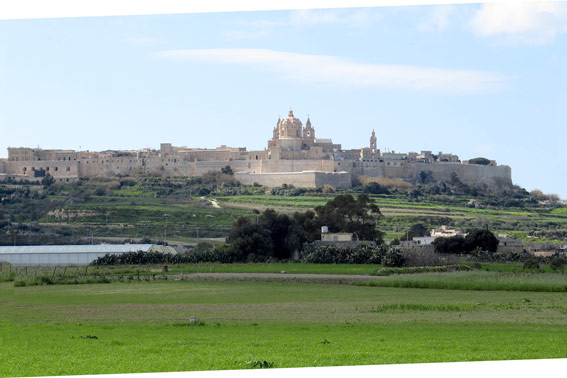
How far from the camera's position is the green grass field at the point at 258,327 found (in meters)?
8.26

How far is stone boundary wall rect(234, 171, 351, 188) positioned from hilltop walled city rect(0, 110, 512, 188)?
2.2 inches

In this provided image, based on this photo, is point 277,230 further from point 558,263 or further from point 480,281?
point 480,281

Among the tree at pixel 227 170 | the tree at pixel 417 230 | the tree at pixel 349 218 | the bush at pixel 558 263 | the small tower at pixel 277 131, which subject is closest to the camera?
the bush at pixel 558 263

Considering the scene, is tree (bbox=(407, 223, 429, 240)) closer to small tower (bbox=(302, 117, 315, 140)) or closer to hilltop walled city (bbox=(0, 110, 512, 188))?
hilltop walled city (bbox=(0, 110, 512, 188))

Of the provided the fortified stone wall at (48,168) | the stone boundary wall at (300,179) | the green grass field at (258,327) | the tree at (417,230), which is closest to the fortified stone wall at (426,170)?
the stone boundary wall at (300,179)

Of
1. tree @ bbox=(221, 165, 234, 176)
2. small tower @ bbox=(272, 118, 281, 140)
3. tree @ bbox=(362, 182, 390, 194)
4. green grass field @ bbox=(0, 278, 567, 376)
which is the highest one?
small tower @ bbox=(272, 118, 281, 140)

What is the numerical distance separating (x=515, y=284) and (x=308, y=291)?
3.91 meters

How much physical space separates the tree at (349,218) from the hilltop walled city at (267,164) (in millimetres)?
20355

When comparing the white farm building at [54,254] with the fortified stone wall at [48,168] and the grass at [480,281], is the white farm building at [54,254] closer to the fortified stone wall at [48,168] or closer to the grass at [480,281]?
the grass at [480,281]

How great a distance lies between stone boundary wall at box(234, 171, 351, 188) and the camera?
5053 cm

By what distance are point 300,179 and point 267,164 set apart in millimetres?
3762

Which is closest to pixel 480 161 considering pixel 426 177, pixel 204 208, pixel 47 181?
pixel 426 177

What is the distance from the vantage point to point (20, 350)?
8805mm

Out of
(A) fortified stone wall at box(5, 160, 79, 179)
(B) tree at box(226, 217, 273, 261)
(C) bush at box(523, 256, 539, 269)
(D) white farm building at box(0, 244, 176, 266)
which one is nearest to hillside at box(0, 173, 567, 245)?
(D) white farm building at box(0, 244, 176, 266)
